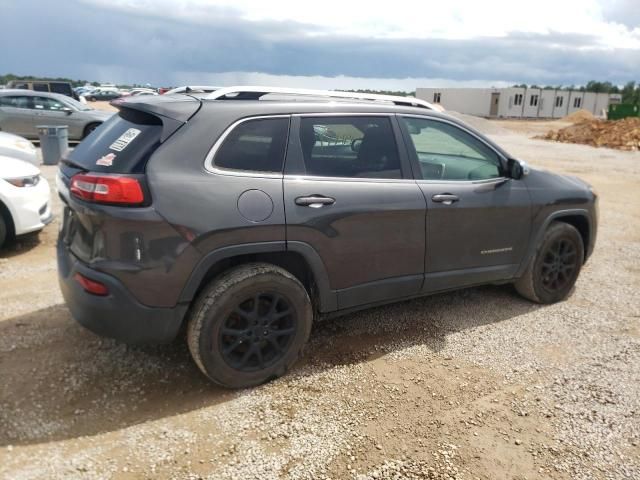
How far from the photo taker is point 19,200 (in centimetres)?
540

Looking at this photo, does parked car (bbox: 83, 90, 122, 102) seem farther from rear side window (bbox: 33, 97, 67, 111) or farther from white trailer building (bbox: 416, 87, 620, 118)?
rear side window (bbox: 33, 97, 67, 111)

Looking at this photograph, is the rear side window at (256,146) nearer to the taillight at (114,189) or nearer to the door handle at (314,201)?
the door handle at (314,201)

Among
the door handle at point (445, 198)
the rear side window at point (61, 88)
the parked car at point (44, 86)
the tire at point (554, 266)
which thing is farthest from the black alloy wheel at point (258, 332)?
the rear side window at point (61, 88)

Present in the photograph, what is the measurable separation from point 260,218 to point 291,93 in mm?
1026

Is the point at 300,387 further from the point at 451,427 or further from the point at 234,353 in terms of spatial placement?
the point at 451,427

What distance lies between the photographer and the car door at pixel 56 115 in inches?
560

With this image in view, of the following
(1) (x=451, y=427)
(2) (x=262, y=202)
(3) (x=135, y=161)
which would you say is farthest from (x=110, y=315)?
(1) (x=451, y=427)

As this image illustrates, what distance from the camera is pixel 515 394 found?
3.31m

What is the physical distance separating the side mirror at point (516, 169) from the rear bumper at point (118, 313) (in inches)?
112

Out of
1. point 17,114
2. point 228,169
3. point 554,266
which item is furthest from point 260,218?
point 17,114

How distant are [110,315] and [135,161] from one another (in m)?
0.88

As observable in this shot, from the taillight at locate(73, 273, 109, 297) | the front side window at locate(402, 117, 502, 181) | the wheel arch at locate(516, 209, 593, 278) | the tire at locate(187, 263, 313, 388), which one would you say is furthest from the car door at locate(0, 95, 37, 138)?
the wheel arch at locate(516, 209, 593, 278)

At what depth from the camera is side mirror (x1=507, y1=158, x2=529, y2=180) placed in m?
4.17

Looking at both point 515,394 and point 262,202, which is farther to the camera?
point 515,394
